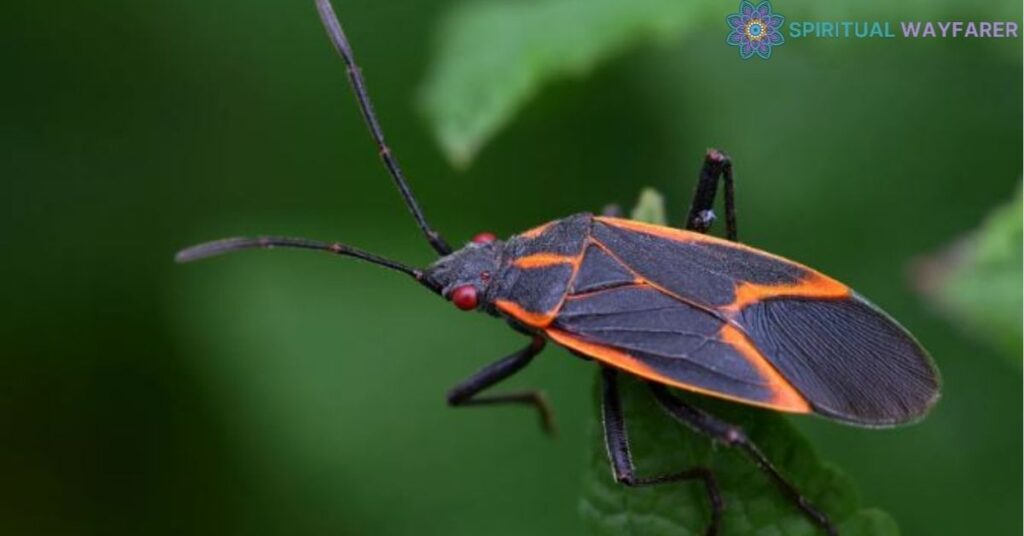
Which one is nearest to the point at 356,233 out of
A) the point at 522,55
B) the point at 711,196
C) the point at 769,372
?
the point at 522,55

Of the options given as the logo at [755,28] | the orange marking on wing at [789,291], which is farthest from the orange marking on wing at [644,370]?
the logo at [755,28]

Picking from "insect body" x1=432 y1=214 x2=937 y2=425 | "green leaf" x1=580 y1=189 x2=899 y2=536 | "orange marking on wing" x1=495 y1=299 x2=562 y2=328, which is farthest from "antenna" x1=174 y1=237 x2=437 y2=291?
"green leaf" x1=580 y1=189 x2=899 y2=536

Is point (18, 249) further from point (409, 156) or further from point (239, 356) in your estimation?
point (409, 156)

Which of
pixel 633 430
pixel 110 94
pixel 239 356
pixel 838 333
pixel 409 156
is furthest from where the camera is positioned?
pixel 110 94

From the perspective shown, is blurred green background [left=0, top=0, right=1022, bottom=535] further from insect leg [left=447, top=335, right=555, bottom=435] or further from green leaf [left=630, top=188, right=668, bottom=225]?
green leaf [left=630, top=188, right=668, bottom=225]

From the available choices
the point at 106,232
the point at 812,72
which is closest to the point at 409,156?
the point at 106,232

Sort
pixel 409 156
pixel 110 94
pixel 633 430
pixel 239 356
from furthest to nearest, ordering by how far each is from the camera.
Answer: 1. pixel 110 94
2. pixel 409 156
3. pixel 239 356
4. pixel 633 430

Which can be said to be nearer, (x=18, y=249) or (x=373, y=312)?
(x=373, y=312)
